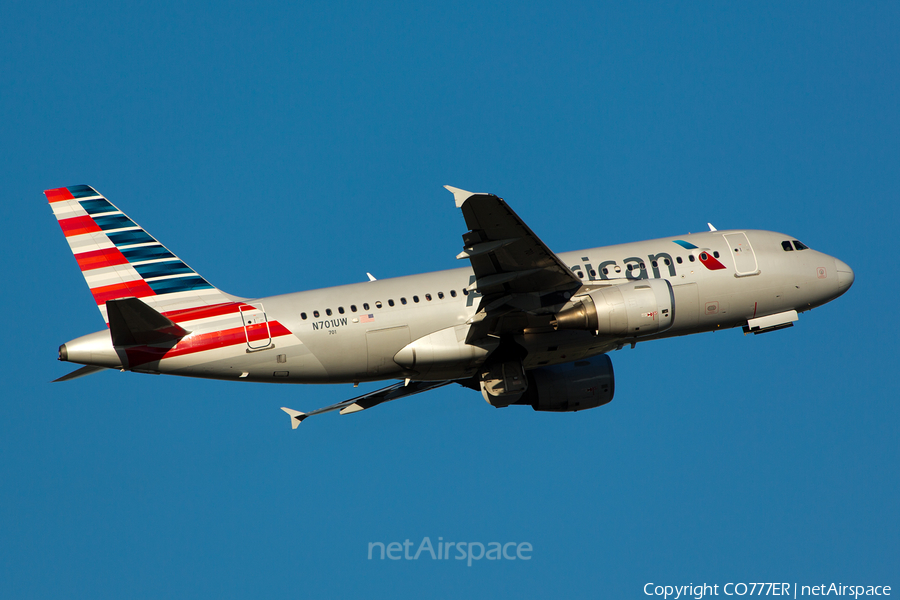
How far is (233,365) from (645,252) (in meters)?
14.4

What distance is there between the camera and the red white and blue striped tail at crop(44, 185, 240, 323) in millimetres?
28266

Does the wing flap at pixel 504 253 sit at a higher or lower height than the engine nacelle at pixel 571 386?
higher

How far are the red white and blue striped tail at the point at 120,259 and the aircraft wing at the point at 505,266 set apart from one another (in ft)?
27.6

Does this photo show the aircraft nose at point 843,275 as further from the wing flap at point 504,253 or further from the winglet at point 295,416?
the winglet at point 295,416

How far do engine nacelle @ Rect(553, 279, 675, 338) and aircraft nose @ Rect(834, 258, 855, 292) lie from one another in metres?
9.10

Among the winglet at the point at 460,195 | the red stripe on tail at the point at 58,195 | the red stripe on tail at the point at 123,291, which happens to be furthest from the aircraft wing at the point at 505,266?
the red stripe on tail at the point at 58,195

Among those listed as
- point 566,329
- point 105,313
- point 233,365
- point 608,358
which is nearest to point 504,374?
point 566,329

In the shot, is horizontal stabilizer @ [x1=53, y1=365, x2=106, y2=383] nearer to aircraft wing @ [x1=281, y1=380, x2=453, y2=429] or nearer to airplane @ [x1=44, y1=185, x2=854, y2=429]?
airplane @ [x1=44, y1=185, x2=854, y2=429]

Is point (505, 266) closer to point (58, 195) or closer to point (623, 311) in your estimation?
point (623, 311)

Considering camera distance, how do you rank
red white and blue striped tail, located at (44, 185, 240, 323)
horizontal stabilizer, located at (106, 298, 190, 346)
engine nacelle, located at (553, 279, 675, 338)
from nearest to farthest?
horizontal stabilizer, located at (106, 298, 190, 346) → engine nacelle, located at (553, 279, 675, 338) → red white and blue striped tail, located at (44, 185, 240, 323)

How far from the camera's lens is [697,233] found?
1283 inches

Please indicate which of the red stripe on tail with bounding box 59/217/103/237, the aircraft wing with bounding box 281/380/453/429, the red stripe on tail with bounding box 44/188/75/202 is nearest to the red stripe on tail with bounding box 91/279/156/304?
the red stripe on tail with bounding box 59/217/103/237

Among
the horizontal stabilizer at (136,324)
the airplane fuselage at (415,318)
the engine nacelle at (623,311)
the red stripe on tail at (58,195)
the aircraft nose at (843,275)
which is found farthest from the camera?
the aircraft nose at (843,275)

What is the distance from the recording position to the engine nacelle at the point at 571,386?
107 ft
